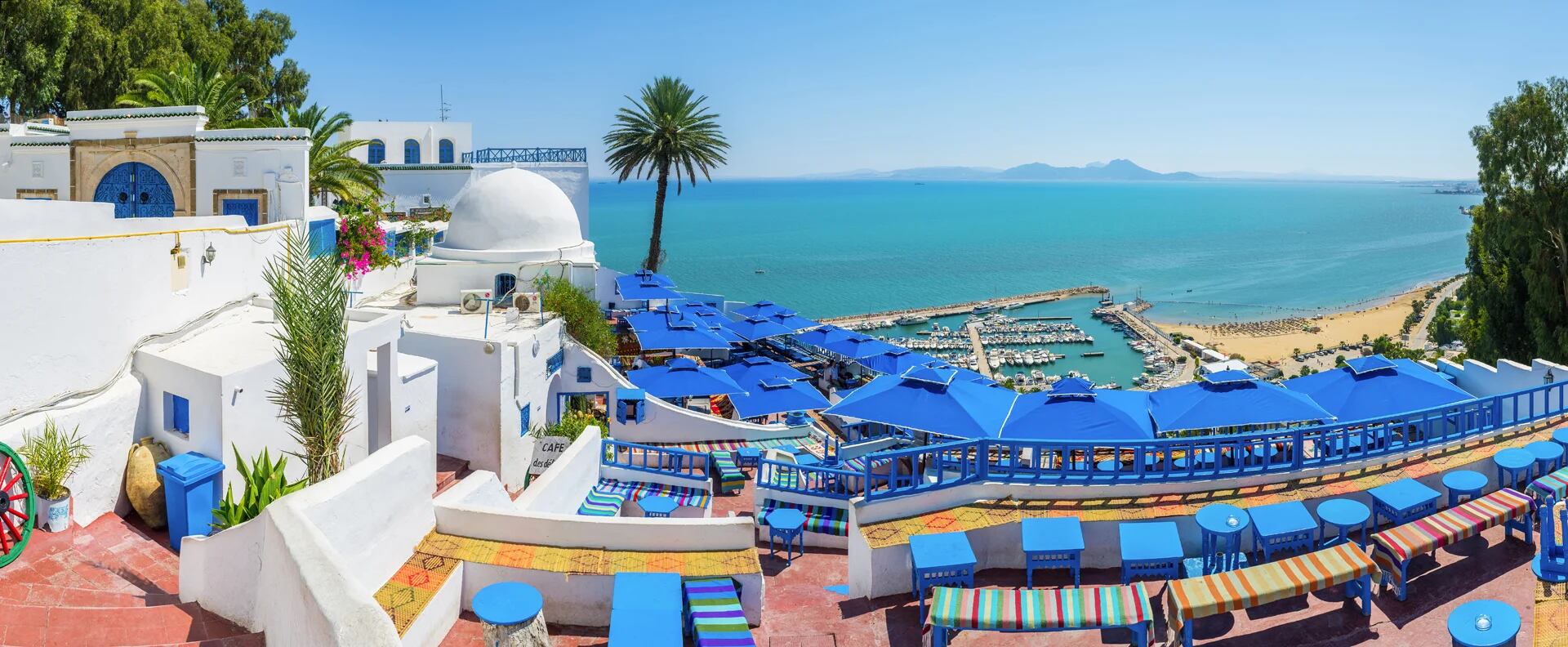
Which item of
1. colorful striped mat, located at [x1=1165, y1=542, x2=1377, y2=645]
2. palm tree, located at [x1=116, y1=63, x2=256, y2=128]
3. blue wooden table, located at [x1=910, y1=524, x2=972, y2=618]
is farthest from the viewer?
palm tree, located at [x1=116, y1=63, x2=256, y2=128]

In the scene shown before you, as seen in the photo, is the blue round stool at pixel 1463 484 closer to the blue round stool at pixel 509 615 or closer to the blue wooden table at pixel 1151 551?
the blue wooden table at pixel 1151 551

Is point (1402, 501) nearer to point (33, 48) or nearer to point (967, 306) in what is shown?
point (33, 48)

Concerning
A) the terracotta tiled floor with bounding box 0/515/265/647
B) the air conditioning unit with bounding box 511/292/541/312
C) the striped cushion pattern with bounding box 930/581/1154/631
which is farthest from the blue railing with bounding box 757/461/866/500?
the air conditioning unit with bounding box 511/292/541/312

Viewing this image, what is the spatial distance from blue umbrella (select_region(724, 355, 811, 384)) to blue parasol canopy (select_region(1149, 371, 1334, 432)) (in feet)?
39.2

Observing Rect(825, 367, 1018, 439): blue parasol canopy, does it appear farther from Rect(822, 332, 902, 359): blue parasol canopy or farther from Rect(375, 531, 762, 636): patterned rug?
Rect(822, 332, 902, 359): blue parasol canopy

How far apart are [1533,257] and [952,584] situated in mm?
26146

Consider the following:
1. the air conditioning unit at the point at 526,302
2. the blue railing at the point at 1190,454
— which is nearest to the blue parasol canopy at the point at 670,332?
the air conditioning unit at the point at 526,302

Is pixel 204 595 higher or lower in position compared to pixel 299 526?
lower

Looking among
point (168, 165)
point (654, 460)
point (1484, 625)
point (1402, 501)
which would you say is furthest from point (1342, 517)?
point (168, 165)

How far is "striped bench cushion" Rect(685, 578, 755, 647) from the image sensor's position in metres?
8.73

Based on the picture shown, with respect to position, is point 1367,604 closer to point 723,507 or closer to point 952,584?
point 952,584

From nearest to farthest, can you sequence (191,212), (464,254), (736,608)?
(736,608)
(191,212)
(464,254)

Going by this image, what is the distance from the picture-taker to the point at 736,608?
9180 millimetres

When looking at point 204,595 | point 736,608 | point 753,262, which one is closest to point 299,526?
point 204,595
